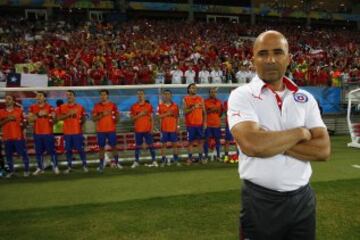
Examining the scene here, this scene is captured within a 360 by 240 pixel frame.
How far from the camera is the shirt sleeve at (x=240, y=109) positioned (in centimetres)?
245

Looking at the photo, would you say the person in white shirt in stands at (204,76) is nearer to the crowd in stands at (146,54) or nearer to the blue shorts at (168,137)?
the crowd in stands at (146,54)

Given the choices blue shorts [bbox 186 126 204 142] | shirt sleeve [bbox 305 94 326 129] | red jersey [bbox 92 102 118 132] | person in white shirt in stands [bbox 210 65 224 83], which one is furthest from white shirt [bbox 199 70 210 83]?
shirt sleeve [bbox 305 94 326 129]

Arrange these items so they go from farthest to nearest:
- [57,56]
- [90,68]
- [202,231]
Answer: [57,56], [90,68], [202,231]

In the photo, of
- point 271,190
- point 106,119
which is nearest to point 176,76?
point 106,119

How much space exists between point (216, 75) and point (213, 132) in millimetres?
6143

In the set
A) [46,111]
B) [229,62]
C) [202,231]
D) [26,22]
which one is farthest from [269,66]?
[26,22]

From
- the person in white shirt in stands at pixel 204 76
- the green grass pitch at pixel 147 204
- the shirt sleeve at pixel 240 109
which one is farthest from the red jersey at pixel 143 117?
the shirt sleeve at pixel 240 109

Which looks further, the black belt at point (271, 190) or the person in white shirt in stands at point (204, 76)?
the person in white shirt in stands at point (204, 76)

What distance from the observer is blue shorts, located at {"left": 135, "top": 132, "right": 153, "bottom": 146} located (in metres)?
10.7

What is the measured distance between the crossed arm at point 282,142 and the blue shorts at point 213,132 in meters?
8.57

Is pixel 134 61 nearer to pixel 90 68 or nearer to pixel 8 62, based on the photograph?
pixel 90 68

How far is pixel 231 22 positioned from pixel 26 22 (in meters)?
15.7

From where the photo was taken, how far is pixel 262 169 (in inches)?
96.8

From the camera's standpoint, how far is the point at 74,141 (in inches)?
391
